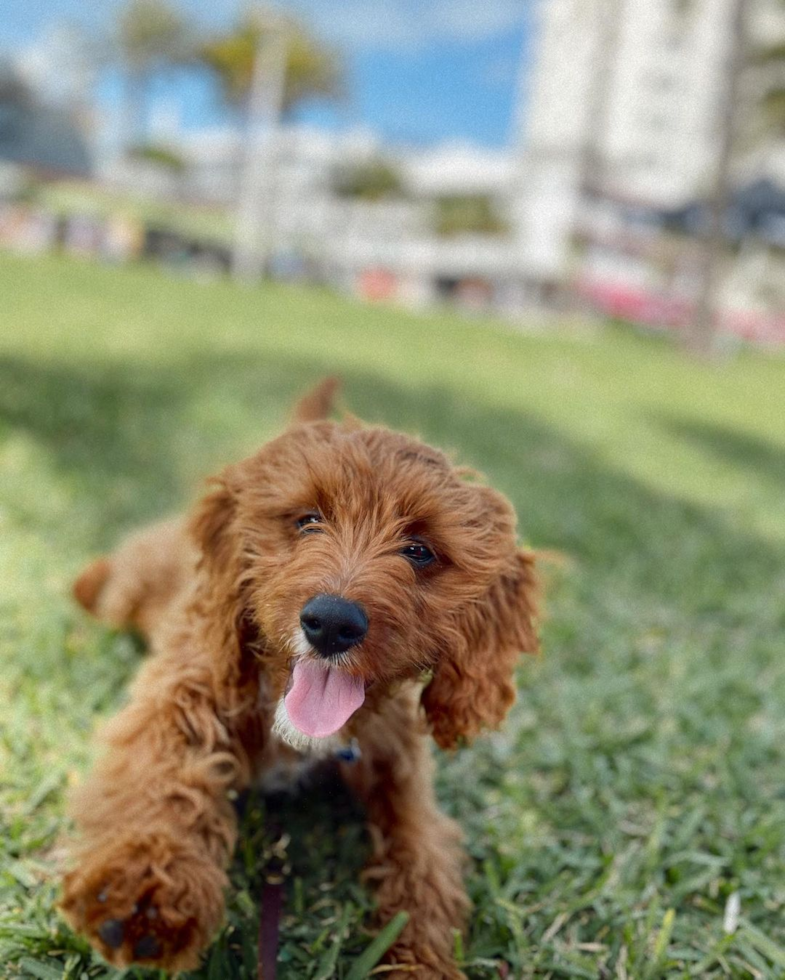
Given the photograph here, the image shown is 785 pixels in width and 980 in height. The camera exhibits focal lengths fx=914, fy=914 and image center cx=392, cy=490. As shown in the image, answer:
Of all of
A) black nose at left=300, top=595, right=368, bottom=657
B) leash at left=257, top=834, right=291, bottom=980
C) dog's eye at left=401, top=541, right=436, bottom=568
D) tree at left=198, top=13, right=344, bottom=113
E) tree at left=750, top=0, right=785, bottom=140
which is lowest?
leash at left=257, top=834, right=291, bottom=980

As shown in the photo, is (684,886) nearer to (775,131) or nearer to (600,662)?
(600,662)

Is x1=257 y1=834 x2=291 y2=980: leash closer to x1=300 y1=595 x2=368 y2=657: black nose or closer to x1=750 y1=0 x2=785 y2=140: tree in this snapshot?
x1=300 y1=595 x2=368 y2=657: black nose

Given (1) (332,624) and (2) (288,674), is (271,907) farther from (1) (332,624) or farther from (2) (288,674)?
(1) (332,624)

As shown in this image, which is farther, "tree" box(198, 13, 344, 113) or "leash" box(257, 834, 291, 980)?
"tree" box(198, 13, 344, 113)

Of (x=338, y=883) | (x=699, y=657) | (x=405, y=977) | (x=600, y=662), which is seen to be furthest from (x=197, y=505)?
(x=699, y=657)

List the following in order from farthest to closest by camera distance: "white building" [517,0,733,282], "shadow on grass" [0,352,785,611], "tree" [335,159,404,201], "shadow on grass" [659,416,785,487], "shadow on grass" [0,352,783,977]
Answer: "white building" [517,0,733,282], "tree" [335,159,404,201], "shadow on grass" [659,416,785,487], "shadow on grass" [0,352,785,611], "shadow on grass" [0,352,783,977]

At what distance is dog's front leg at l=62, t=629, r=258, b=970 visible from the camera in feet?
6.31

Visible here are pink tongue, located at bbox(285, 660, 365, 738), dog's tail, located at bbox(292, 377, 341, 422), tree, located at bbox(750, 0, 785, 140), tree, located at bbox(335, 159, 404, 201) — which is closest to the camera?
pink tongue, located at bbox(285, 660, 365, 738)

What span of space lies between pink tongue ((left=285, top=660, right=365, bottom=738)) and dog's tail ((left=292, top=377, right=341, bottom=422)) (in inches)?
60.1

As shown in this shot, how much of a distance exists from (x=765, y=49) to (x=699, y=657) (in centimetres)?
2475

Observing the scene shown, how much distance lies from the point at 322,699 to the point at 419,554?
467mm

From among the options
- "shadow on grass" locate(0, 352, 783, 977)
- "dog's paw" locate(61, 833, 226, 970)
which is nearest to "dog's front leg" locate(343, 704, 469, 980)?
"shadow on grass" locate(0, 352, 783, 977)

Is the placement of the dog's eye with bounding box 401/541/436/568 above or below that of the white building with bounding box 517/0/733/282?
below

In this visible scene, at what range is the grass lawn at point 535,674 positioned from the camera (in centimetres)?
240
